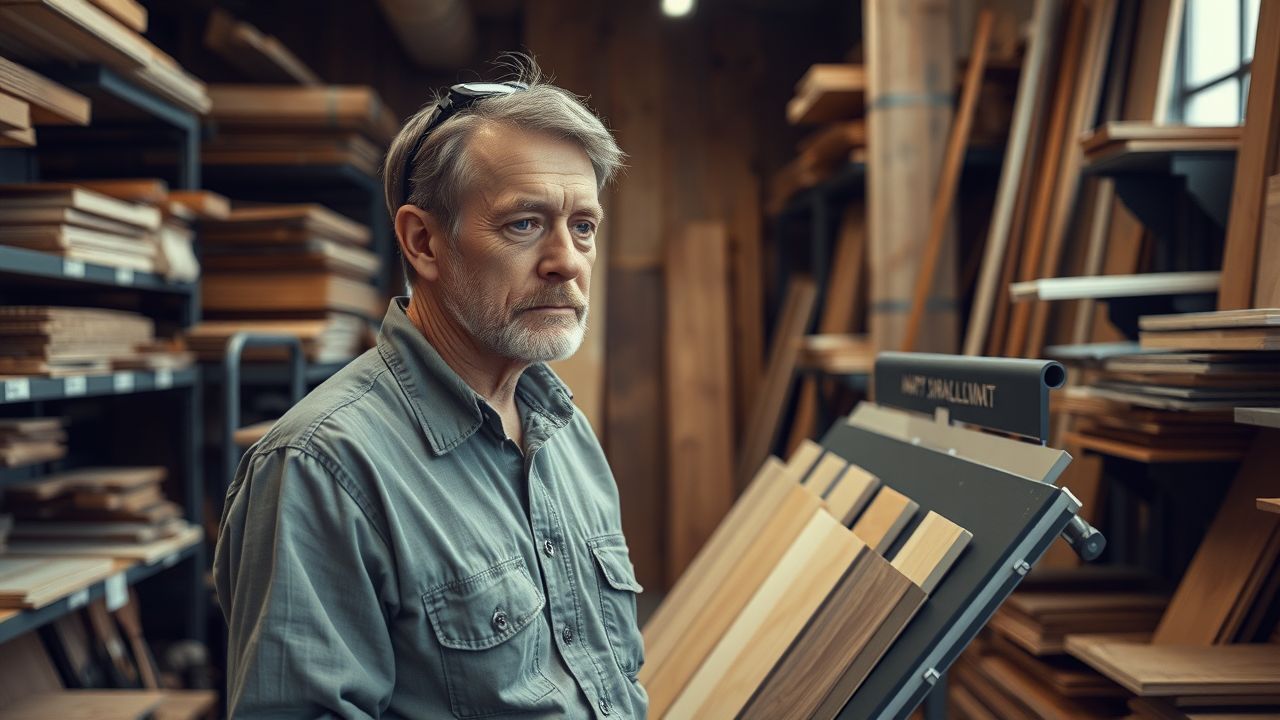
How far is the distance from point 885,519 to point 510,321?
2.38 ft

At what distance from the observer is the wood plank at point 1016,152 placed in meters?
3.38

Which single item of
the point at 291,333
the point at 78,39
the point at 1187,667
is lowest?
the point at 1187,667

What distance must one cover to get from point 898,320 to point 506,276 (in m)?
2.58

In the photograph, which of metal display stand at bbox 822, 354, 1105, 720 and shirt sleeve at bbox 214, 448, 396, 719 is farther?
metal display stand at bbox 822, 354, 1105, 720

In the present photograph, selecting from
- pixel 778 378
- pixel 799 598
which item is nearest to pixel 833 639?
pixel 799 598

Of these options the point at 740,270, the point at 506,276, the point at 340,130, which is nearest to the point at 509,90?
the point at 506,276

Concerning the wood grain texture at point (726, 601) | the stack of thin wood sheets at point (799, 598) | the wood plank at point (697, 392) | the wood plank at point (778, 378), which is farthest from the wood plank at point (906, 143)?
the wood grain texture at point (726, 601)

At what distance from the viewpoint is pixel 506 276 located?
1.61m

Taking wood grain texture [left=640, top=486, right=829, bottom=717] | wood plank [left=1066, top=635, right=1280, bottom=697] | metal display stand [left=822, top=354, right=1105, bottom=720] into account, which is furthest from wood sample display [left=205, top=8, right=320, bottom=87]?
wood plank [left=1066, top=635, right=1280, bottom=697]

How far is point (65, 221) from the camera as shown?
2680 millimetres

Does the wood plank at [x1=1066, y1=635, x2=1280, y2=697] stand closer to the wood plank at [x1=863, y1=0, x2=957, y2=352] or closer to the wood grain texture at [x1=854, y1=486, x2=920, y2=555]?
the wood grain texture at [x1=854, y1=486, x2=920, y2=555]

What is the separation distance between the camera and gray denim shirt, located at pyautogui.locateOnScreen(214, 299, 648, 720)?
1250 millimetres

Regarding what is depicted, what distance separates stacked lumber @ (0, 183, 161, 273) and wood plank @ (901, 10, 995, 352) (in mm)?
2754

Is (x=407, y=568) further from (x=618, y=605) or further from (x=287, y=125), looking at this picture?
(x=287, y=125)
